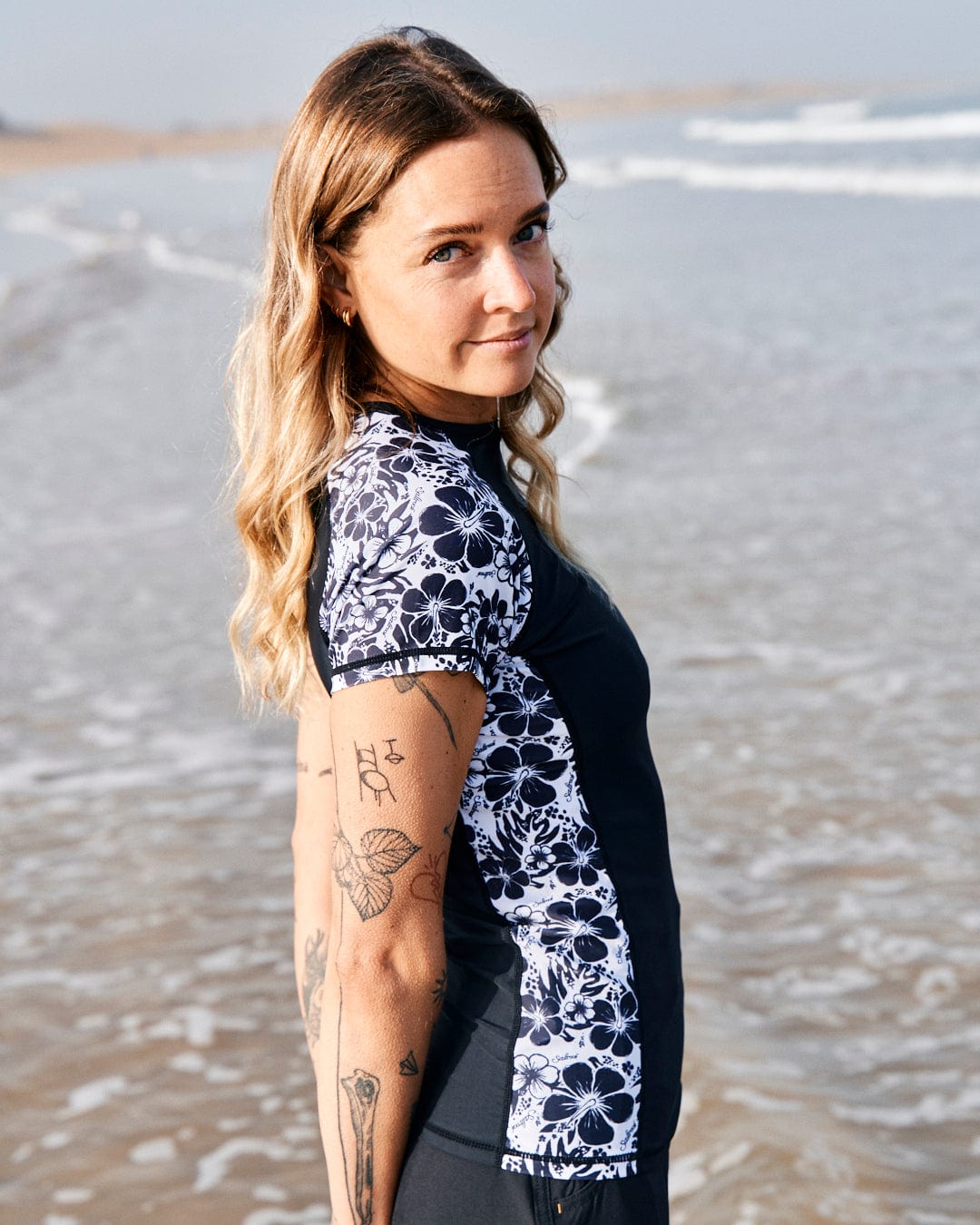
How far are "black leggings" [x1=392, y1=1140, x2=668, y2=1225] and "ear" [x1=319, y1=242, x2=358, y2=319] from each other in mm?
1026

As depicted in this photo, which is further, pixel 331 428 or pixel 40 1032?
pixel 40 1032

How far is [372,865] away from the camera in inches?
58.1

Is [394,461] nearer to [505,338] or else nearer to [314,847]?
[505,338]

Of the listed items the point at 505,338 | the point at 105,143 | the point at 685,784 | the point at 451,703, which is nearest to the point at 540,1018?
the point at 451,703

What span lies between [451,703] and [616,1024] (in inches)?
18.6

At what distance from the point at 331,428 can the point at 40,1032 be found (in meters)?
2.66

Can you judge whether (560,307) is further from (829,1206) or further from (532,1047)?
(829,1206)

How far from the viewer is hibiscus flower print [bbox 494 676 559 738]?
1524 millimetres

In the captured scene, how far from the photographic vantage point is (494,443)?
5.74ft

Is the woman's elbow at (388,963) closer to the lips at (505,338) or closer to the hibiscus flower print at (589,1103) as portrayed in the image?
the hibiscus flower print at (589,1103)

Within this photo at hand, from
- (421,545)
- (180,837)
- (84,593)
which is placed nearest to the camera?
(421,545)

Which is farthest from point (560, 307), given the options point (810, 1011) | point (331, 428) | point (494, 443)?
point (810, 1011)

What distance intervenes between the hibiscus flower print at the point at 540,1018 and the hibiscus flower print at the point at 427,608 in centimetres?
48

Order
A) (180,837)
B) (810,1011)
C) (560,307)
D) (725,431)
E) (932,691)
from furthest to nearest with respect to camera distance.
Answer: (725,431) < (932,691) < (180,837) < (810,1011) < (560,307)
